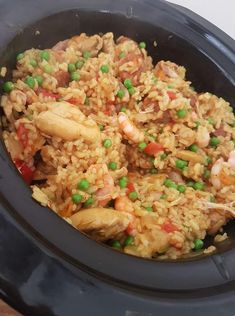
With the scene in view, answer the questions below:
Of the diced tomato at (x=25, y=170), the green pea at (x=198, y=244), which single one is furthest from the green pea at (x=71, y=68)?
the green pea at (x=198, y=244)

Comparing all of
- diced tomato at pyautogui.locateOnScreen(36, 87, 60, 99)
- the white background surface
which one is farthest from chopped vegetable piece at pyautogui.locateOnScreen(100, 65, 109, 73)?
the white background surface

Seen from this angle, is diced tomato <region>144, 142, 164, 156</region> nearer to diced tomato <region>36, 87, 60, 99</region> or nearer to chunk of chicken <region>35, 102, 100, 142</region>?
chunk of chicken <region>35, 102, 100, 142</region>

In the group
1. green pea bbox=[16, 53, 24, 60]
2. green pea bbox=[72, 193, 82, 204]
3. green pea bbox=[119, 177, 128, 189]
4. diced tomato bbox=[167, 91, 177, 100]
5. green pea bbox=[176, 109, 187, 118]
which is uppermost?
diced tomato bbox=[167, 91, 177, 100]

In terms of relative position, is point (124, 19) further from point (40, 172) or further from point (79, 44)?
point (40, 172)

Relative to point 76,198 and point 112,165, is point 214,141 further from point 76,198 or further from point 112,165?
point 76,198

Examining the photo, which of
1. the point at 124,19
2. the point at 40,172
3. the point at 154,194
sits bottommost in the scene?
the point at 40,172

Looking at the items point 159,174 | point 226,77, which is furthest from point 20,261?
point 226,77

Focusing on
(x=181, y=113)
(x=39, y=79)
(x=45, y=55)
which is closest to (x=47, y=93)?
(x=39, y=79)
